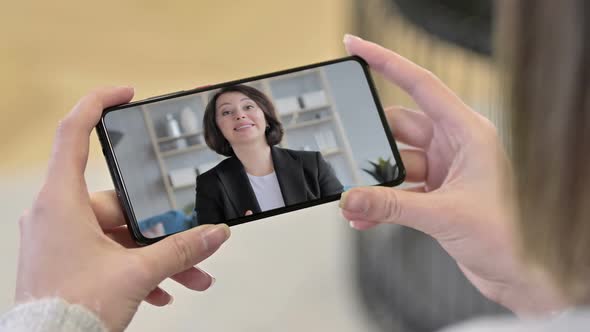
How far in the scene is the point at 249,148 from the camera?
642mm

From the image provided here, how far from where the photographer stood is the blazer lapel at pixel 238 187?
0.62 meters

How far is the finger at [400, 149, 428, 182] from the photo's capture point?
735mm

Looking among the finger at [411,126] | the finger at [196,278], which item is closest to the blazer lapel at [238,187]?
the finger at [196,278]

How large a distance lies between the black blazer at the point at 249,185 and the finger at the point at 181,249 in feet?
0.13

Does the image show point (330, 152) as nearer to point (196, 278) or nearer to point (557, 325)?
point (196, 278)

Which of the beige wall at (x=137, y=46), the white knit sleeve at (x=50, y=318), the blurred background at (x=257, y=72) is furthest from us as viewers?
the beige wall at (x=137, y=46)

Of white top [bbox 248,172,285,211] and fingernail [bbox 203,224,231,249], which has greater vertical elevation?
white top [bbox 248,172,285,211]

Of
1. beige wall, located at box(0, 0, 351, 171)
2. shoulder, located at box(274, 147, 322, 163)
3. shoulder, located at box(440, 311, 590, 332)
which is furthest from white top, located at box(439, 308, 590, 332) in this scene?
beige wall, located at box(0, 0, 351, 171)

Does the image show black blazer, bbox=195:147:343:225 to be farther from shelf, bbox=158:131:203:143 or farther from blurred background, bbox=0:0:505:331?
blurred background, bbox=0:0:505:331

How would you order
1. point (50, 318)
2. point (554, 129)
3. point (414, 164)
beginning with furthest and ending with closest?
point (414, 164) < point (50, 318) < point (554, 129)

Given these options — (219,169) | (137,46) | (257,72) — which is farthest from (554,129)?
(137,46)

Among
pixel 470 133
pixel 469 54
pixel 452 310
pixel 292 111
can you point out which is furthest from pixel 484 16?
pixel 452 310

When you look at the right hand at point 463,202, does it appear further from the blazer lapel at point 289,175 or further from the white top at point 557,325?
the white top at point 557,325

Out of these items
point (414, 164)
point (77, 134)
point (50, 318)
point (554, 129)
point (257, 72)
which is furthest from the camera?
point (257, 72)
